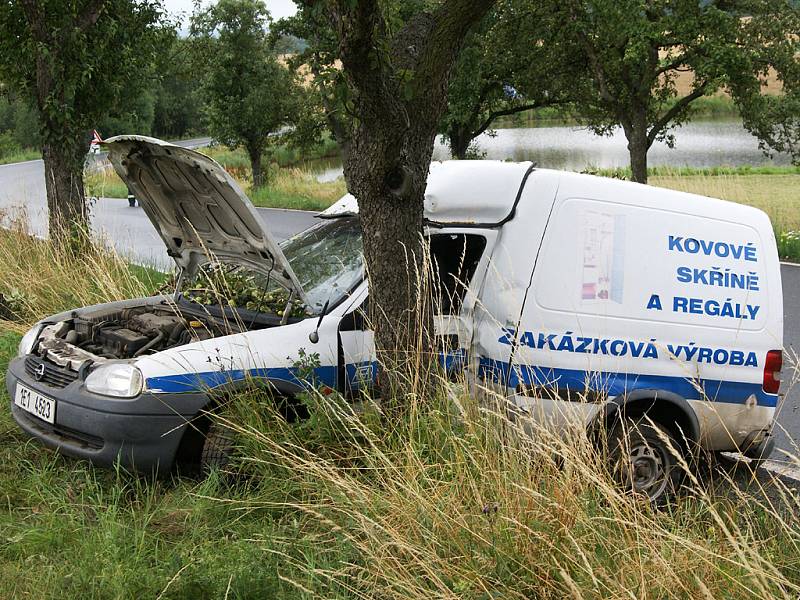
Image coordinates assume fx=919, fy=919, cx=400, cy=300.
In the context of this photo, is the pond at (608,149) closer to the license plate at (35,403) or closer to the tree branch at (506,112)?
the tree branch at (506,112)

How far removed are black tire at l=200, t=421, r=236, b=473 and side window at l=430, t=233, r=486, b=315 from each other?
1.45m

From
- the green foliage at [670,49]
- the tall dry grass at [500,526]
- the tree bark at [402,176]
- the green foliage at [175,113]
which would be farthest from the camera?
the green foliage at [175,113]

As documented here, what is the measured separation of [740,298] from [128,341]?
3.79 metres

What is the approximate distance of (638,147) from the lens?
20.9m

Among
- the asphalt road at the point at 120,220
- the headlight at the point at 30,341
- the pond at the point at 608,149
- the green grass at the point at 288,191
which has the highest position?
the headlight at the point at 30,341

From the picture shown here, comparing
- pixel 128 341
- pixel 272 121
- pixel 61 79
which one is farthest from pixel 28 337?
pixel 272 121

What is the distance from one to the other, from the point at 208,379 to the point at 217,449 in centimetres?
38

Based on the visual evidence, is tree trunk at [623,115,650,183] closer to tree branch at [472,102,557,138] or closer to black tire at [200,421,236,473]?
tree branch at [472,102,557,138]

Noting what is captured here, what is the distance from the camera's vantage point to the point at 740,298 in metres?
5.72

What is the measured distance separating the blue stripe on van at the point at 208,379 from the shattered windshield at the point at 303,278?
423 mm

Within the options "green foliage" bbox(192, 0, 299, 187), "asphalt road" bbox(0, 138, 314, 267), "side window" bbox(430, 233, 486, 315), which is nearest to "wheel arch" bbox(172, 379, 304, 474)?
"side window" bbox(430, 233, 486, 315)

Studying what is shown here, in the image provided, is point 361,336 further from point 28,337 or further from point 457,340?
point 28,337

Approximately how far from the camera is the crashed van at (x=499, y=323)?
5.00 meters

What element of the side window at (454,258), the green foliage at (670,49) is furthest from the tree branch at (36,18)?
the green foliage at (670,49)
